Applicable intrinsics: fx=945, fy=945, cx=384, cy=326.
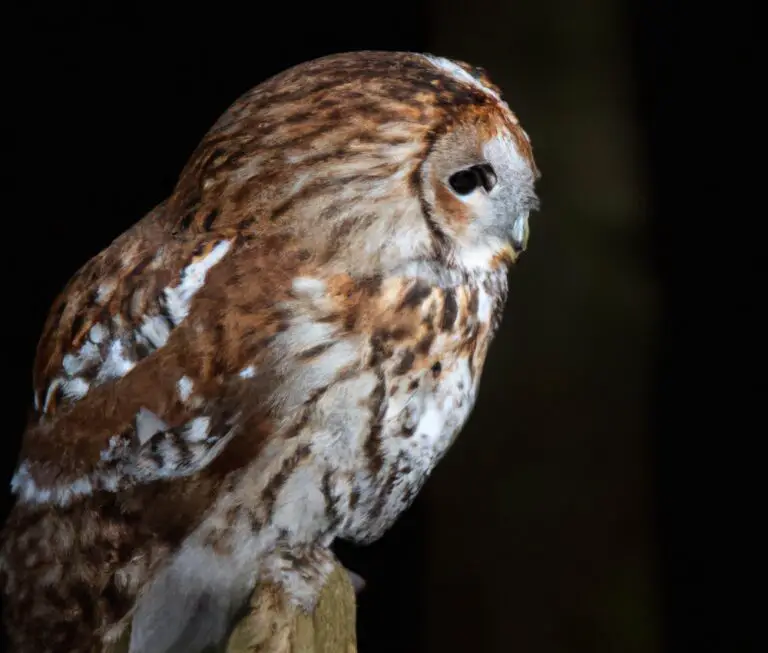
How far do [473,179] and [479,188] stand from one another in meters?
0.01

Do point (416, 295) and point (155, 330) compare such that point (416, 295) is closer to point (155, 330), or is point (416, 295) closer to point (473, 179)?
point (473, 179)

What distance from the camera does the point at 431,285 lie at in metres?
1.07

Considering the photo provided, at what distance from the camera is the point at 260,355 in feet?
3.25

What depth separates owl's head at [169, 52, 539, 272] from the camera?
3.29 feet

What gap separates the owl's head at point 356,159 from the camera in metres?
1.00

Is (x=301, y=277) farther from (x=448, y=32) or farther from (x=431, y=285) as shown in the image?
(x=448, y=32)

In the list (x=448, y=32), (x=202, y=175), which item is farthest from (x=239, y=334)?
(x=448, y=32)

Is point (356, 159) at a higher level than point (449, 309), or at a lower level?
higher

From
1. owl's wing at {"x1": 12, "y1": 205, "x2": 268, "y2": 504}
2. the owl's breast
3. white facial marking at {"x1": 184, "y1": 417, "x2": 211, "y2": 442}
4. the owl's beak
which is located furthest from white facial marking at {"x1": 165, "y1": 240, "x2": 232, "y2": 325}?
the owl's beak

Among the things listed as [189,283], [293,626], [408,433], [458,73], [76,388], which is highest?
[458,73]

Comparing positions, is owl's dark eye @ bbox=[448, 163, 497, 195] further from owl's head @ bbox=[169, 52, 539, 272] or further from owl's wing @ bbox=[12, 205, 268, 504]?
owl's wing @ bbox=[12, 205, 268, 504]

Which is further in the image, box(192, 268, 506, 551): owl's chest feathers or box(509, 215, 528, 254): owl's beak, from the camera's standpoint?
box(509, 215, 528, 254): owl's beak

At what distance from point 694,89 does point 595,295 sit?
0.46m

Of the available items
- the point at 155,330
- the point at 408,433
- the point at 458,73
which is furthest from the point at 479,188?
the point at 155,330
